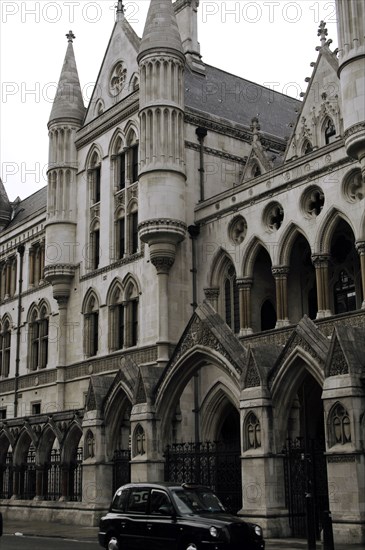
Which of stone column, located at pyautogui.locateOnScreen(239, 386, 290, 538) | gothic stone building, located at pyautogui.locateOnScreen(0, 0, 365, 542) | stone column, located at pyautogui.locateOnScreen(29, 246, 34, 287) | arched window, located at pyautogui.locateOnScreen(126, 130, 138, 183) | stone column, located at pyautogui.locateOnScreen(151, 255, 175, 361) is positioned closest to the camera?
stone column, located at pyautogui.locateOnScreen(239, 386, 290, 538)

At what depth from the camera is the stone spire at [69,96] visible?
131ft

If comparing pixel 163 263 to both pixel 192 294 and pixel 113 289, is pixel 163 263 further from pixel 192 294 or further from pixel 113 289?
pixel 113 289

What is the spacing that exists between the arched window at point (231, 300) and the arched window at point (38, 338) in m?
12.7

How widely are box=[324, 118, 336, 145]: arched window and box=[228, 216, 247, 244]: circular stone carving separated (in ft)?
15.0

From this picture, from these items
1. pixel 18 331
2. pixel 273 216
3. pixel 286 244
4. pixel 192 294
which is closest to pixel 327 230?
pixel 286 244

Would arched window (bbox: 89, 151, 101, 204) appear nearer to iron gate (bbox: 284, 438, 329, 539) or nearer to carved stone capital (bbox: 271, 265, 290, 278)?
carved stone capital (bbox: 271, 265, 290, 278)

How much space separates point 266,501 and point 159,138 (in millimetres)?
16781

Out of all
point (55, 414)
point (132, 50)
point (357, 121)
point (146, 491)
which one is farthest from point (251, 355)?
point (132, 50)

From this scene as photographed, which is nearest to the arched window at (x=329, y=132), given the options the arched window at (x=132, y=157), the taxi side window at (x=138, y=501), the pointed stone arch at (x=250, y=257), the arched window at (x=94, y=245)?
the pointed stone arch at (x=250, y=257)

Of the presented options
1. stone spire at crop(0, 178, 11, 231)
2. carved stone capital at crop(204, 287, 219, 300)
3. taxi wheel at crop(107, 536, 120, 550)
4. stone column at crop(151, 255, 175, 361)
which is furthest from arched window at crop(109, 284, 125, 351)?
stone spire at crop(0, 178, 11, 231)

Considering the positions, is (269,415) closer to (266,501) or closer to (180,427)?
(266,501)

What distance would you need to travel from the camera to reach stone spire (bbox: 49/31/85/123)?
131 ft

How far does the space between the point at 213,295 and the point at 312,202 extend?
6.18 meters

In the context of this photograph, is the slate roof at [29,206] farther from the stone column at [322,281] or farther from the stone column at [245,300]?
the stone column at [322,281]
